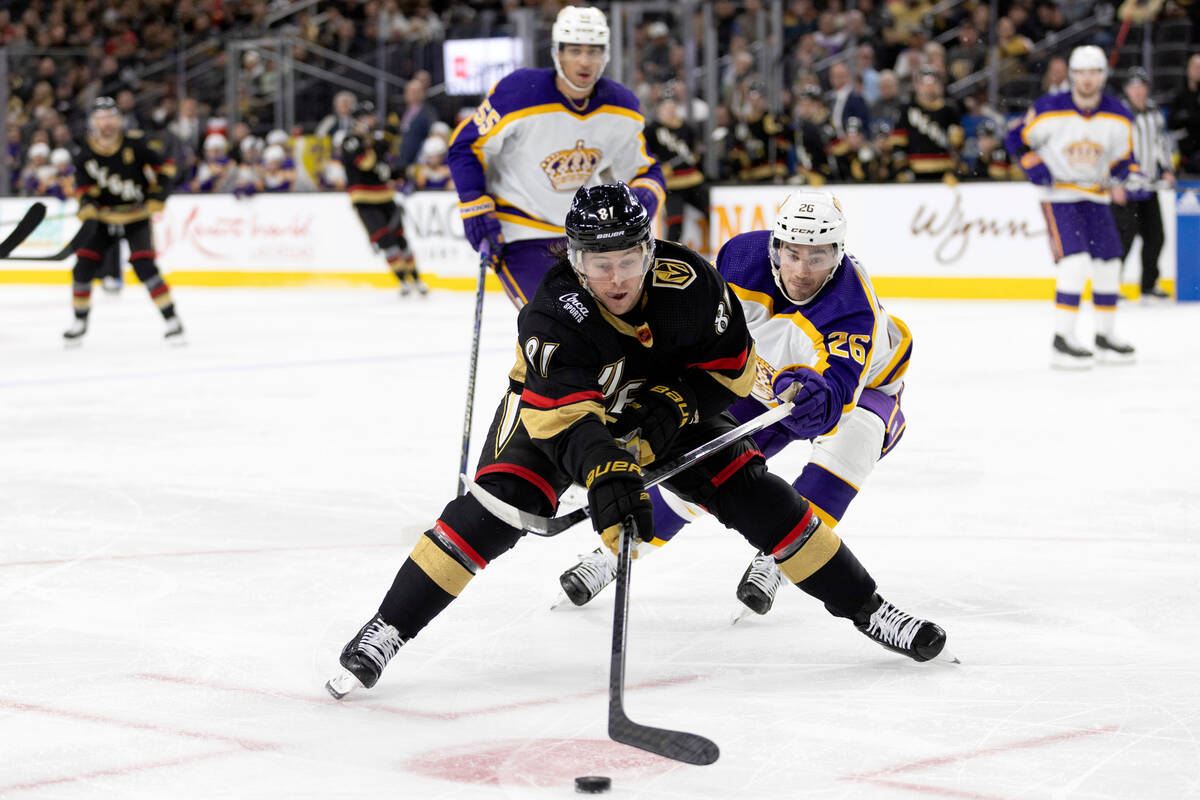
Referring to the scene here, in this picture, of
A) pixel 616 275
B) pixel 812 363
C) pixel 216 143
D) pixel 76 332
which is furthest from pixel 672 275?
pixel 216 143

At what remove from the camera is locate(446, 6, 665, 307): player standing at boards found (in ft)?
15.5

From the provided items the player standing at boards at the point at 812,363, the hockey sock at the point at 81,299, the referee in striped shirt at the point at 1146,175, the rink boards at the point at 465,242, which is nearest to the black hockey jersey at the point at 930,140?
the rink boards at the point at 465,242

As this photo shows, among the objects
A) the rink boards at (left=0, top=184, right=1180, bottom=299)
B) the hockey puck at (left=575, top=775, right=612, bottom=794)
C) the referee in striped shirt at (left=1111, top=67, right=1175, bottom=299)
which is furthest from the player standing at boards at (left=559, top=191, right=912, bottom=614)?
the referee in striped shirt at (left=1111, top=67, right=1175, bottom=299)

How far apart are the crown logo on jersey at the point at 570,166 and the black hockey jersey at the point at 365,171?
297 inches

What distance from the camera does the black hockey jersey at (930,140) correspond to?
10.7 m

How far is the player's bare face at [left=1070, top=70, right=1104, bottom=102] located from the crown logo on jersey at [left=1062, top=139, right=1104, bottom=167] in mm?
203

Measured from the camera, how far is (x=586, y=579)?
10.5 ft

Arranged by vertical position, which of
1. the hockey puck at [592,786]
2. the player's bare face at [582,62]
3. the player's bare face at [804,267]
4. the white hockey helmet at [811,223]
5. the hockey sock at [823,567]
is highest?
the player's bare face at [582,62]

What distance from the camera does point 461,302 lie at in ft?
38.4

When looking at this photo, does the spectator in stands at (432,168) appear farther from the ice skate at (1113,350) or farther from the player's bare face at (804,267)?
the player's bare face at (804,267)

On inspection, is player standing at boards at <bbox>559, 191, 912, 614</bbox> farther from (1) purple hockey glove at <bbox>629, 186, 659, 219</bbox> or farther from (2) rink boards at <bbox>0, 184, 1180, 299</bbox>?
(2) rink boards at <bbox>0, 184, 1180, 299</bbox>

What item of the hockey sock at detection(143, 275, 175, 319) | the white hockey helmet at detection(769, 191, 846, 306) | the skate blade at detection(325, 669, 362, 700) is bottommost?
the hockey sock at detection(143, 275, 175, 319)

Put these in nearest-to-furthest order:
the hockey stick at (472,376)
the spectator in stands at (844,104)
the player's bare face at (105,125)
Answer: the hockey stick at (472,376), the player's bare face at (105,125), the spectator in stands at (844,104)

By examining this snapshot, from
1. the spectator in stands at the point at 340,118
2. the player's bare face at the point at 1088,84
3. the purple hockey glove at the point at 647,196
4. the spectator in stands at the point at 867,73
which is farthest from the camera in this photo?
the spectator in stands at the point at 340,118
